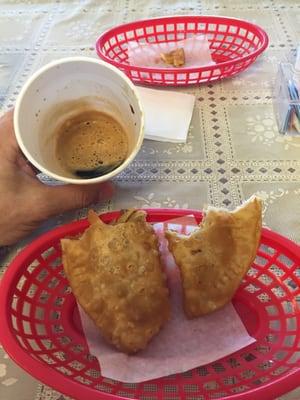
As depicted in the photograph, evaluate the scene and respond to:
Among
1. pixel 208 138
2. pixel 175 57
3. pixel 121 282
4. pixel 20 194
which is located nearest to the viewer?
pixel 121 282

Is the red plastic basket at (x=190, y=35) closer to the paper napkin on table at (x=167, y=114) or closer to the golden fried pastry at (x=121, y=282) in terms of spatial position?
the paper napkin on table at (x=167, y=114)

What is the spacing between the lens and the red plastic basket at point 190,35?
0.81 meters

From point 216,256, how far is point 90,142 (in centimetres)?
23

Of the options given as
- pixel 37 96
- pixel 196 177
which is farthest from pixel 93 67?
pixel 196 177

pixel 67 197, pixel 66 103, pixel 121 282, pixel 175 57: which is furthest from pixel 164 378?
pixel 175 57

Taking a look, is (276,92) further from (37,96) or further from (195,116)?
(37,96)

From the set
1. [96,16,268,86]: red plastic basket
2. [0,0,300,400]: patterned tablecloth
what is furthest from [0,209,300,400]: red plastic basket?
[96,16,268,86]: red plastic basket

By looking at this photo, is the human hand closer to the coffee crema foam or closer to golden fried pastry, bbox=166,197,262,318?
the coffee crema foam

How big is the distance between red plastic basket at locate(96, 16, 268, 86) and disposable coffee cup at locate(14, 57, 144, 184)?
22cm

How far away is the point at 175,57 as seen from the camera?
86 cm

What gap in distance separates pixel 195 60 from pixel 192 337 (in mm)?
557

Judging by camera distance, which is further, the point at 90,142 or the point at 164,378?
the point at 90,142

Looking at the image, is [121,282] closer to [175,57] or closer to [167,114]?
[167,114]

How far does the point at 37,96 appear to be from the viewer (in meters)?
0.56
